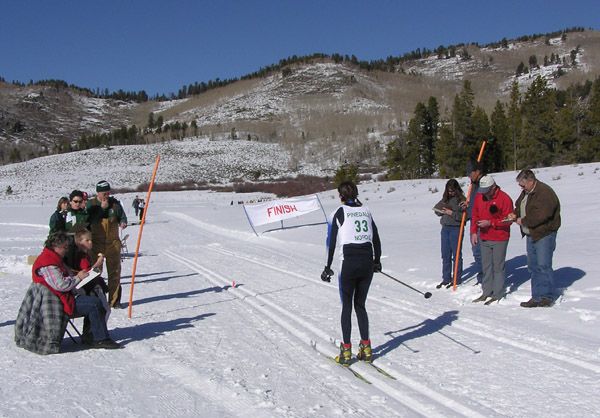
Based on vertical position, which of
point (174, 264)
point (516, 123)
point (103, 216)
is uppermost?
point (516, 123)

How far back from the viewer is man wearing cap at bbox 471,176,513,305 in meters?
8.89

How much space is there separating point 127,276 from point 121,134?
172 m

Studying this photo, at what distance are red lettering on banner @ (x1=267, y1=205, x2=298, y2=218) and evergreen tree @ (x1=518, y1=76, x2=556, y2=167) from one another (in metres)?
40.9

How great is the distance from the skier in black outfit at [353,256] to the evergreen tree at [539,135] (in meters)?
55.6

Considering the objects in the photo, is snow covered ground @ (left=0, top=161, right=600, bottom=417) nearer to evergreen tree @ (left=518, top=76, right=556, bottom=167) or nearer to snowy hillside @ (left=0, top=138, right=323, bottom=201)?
evergreen tree @ (left=518, top=76, right=556, bottom=167)

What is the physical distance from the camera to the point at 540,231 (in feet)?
27.6

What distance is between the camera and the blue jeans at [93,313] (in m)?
6.72

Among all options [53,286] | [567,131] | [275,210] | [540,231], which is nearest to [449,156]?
[567,131]

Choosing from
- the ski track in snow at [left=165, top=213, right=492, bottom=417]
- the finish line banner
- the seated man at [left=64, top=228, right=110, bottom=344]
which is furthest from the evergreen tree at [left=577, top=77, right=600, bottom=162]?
the seated man at [left=64, top=228, right=110, bottom=344]

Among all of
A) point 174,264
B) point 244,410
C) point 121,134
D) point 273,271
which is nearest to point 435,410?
point 244,410

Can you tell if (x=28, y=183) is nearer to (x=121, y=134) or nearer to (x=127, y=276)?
(x=121, y=134)

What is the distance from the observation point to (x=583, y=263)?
34.8 ft

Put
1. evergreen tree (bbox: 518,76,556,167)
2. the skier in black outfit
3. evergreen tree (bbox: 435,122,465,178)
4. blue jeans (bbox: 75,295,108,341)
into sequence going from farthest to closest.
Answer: evergreen tree (bbox: 435,122,465,178) → evergreen tree (bbox: 518,76,556,167) → blue jeans (bbox: 75,295,108,341) → the skier in black outfit

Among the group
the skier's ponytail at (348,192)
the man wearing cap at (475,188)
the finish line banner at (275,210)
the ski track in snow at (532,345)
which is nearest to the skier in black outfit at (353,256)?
the skier's ponytail at (348,192)
